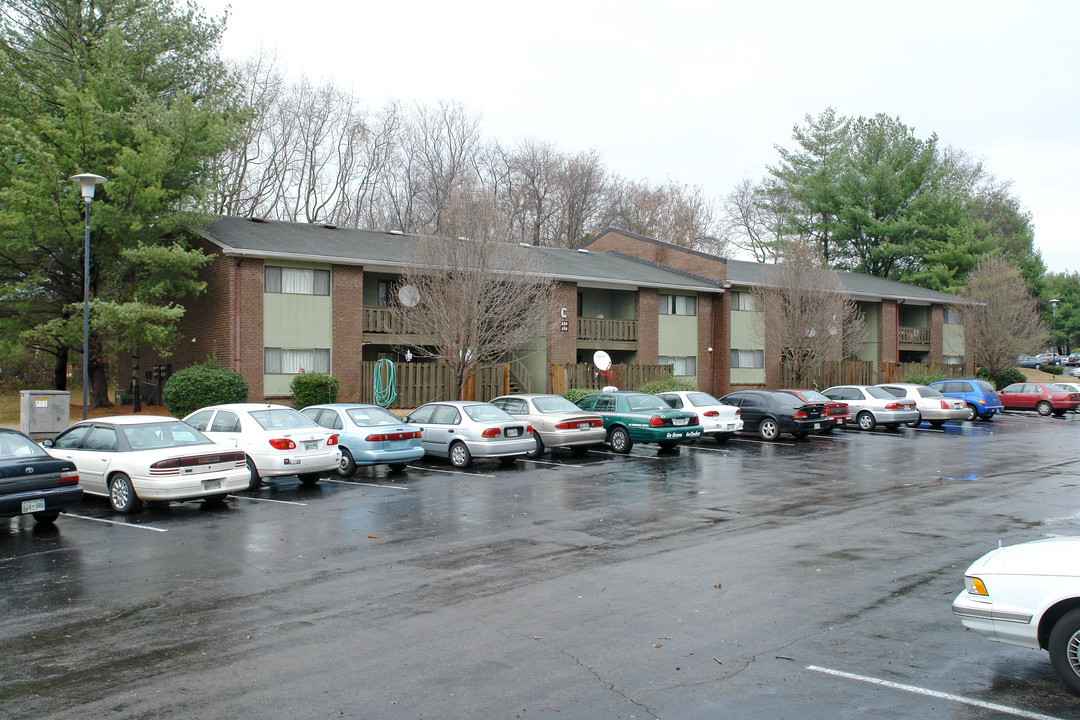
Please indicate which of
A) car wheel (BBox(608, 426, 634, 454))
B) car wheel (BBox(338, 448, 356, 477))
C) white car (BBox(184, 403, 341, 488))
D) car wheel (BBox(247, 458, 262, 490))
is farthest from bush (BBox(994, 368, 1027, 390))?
car wheel (BBox(247, 458, 262, 490))

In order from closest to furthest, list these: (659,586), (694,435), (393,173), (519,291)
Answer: (659,586)
(694,435)
(519,291)
(393,173)

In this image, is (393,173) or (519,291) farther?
(393,173)

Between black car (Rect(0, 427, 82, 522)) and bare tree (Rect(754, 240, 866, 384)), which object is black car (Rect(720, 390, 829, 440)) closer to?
bare tree (Rect(754, 240, 866, 384))

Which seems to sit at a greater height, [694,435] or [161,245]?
[161,245]

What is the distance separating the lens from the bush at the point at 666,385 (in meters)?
29.8

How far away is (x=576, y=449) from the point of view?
68.9 feet

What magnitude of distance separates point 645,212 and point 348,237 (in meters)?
A: 29.5

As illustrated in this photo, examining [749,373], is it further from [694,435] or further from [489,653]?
[489,653]

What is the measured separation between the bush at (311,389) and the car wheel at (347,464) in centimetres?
931

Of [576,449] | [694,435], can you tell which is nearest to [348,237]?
[576,449]

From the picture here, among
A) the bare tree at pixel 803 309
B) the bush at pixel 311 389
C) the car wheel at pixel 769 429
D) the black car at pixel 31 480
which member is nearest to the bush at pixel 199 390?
the bush at pixel 311 389

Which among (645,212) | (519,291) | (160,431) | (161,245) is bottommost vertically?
(160,431)

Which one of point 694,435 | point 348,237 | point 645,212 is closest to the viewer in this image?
point 694,435

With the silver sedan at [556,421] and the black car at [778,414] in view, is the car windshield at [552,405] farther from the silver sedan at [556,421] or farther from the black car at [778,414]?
the black car at [778,414]
